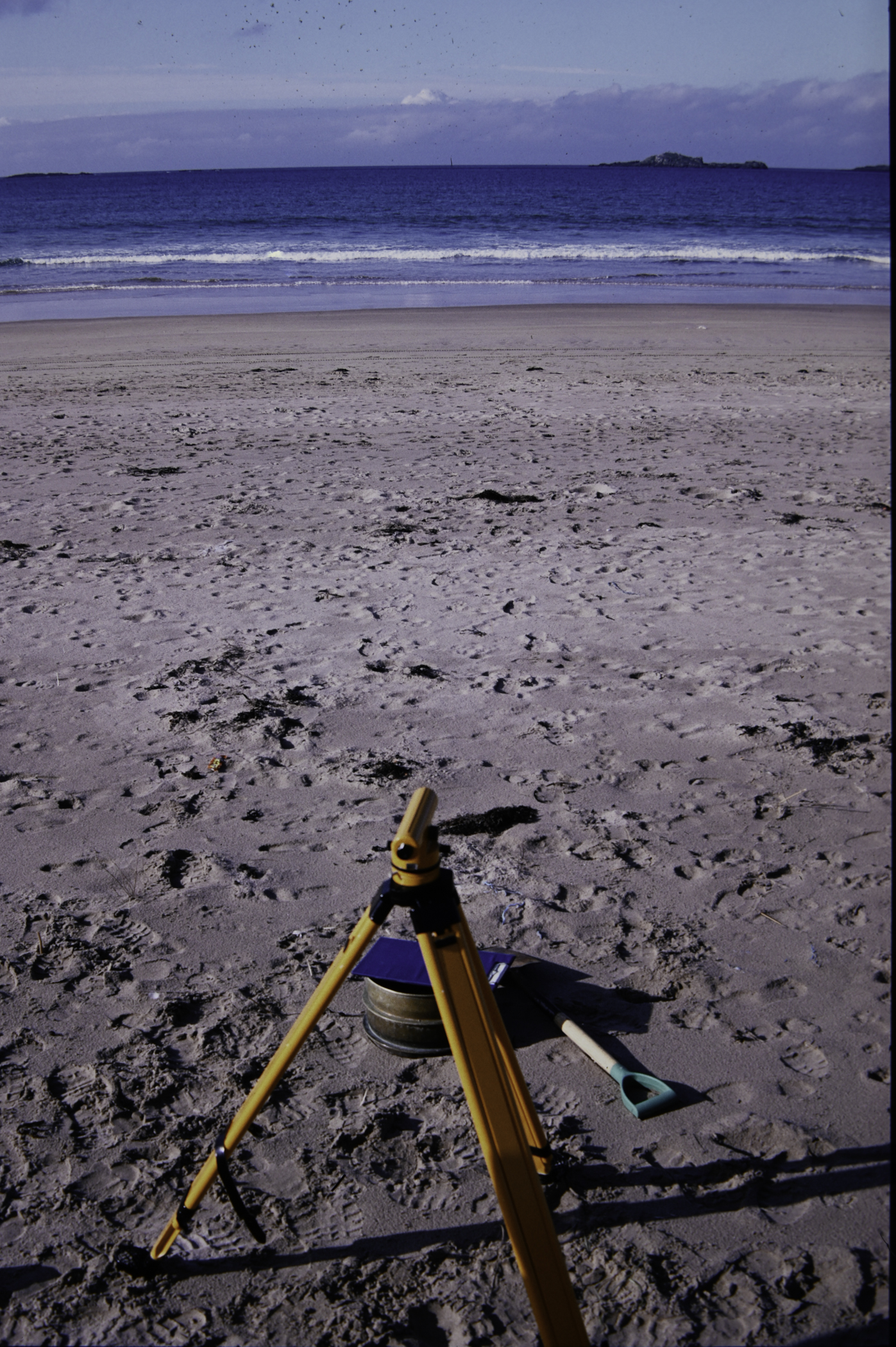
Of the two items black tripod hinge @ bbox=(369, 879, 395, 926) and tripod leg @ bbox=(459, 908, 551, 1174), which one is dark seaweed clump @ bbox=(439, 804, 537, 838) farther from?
black tripod hinge @ bbox=(369, 879, 395, 926)

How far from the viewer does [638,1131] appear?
2412 mm

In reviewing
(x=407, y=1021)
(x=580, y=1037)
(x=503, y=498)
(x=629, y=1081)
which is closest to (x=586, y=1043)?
(x=580, y=1037)

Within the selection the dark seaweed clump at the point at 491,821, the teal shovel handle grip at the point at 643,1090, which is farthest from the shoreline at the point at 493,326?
the teal shovel handle grip at the point at 643,1090

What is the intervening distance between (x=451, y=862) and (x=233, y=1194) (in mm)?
1526

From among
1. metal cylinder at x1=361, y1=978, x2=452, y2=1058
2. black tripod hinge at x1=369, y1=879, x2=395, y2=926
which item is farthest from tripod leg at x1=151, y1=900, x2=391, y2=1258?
metal cylinder at x1=361, y1=978, x2=452, y2=1058

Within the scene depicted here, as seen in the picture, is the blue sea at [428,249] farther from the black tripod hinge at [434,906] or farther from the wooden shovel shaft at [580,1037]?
the wooden shovel shaft at [580,1037]

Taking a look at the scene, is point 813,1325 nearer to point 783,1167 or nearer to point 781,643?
point 783,1167

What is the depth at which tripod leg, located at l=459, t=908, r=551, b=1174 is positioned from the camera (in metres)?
1.75

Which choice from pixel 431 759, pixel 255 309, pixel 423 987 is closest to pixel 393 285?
pixel 255 309

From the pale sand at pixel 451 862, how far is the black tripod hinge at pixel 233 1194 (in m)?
0.03

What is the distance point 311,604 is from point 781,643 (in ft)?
8.58

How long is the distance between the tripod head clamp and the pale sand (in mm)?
970

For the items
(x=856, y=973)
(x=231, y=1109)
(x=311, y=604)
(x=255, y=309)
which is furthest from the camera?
(x=255, y=309)

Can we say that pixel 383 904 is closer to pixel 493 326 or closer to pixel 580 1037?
pixel 580 1037
